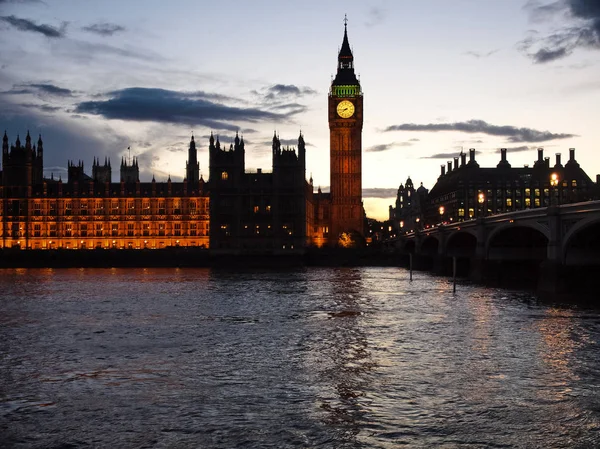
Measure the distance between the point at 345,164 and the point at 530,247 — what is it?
318 ft

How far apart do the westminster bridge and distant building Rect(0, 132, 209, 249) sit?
6727 cm

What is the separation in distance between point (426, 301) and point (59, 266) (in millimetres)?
96485

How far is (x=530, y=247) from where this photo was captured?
7025 cm

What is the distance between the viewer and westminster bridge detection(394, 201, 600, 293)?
4803 cm

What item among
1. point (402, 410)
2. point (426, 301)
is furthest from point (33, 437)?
point (426, 301)

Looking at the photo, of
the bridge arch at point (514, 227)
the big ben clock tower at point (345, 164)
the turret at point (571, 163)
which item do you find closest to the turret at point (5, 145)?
the big ben clock tower at point (345, 164)

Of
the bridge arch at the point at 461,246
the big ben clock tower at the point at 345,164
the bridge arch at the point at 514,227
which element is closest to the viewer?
the bridge arch at the point at 514,227

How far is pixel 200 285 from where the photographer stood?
221ft

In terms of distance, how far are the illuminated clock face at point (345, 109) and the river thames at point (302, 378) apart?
131m

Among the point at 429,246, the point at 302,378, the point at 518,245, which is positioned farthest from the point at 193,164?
the point at 302,378

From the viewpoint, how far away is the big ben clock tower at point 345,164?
163875 millimetres

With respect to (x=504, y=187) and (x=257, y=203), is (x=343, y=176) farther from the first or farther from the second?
(x=504, y=187)

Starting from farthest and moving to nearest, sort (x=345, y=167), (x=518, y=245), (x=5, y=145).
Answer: (x=5, y=145), (x=345, y=167), (x=518, y=245)

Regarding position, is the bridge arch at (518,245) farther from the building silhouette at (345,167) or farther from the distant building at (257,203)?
the building silhouette at (345,167)
